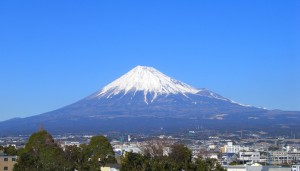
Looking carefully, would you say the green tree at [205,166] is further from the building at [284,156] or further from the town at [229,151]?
the building at [284,156]

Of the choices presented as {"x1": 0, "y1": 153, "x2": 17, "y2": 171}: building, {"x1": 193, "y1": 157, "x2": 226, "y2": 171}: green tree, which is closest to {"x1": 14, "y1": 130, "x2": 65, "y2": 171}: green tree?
{"x1": 0, "y1": 153, "x2": 17, "y2": 171}: building

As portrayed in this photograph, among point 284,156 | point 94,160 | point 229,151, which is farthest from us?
point 229,151

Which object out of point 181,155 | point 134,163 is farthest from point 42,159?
point 134,163

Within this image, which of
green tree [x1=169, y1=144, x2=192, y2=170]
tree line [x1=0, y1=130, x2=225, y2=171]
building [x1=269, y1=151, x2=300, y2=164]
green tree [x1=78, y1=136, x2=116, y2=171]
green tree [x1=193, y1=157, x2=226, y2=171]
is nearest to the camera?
green tree [x1=193, y1=157, x2=226, y2=171]

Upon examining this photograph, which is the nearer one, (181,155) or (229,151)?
(181,155)

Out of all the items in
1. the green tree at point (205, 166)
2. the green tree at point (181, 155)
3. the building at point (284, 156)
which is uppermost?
the building at point (284, 156)

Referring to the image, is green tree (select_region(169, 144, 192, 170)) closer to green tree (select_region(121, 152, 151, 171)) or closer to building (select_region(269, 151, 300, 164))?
green tree (select_region(121, 152, 151, 171))

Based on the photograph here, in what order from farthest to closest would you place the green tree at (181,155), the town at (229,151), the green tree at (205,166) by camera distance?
1. the town at (229,151)
2. the green tree at (181,155)
3. the green tree at (205,166)

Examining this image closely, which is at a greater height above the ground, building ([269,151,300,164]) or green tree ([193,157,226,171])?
building ([269,151,300,164])

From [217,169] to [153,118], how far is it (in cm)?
16253

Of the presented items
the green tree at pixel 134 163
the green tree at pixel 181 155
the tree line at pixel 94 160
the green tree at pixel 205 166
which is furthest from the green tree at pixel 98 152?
Answer: the green tree at pixel 205 166

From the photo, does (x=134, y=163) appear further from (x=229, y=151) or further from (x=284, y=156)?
(x=229, y=151)

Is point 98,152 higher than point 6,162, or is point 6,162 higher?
point 98,152

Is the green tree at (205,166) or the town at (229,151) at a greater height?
the town at (229,151)
